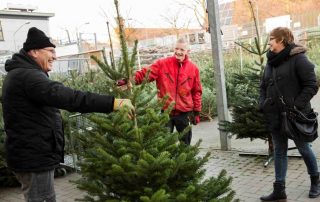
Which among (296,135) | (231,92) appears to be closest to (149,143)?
(296,135)

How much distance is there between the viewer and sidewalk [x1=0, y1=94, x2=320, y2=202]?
17.7 feet

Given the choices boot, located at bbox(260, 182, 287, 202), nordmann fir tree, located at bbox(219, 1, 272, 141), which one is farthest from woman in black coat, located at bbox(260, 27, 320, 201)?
nordmann fir tree, located at bbox(219, 1, 272, 141)

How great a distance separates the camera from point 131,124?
3.08 meters

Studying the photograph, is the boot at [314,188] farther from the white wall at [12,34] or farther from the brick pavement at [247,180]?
the white wall at [12,34]

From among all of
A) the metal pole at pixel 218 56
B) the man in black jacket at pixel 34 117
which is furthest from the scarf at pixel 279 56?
the metal pole at pixel 218 56

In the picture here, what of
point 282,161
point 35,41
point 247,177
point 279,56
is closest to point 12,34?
point 247,177

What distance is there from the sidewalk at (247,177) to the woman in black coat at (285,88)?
1.19ft

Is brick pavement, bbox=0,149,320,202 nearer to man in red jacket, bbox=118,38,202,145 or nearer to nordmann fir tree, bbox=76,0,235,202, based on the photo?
man in red jacket, bbox=118,38,202,145

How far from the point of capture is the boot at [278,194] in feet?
16.2

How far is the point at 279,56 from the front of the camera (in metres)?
4.79

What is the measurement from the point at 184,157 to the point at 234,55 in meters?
18.1

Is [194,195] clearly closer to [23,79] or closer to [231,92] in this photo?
[23,79]

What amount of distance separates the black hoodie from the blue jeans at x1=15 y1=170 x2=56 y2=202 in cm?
7

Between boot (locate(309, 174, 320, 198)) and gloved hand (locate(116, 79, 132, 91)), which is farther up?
gloved hand (locate(116, 79, 132, 91))
